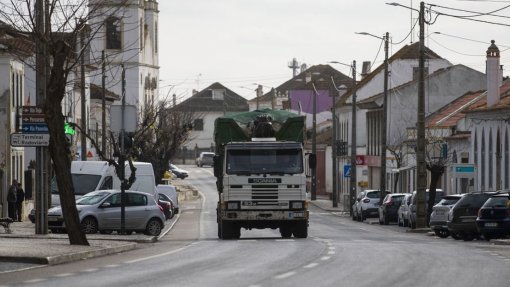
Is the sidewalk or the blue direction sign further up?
the blue direction sign

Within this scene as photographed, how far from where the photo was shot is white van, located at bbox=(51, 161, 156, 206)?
5609cm

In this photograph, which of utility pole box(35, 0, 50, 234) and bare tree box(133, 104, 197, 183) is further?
bare tree box(133, 104, 197, 183)

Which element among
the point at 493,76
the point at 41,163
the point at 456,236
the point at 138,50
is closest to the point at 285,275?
the point at 41,163

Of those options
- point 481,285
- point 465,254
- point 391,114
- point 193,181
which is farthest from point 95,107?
point 481,285

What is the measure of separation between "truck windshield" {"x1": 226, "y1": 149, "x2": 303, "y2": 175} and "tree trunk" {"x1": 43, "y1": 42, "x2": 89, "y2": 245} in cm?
725

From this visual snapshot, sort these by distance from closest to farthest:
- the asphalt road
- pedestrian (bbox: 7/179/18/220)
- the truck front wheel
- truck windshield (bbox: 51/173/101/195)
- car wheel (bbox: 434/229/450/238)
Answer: the asphalt road < the truck front wheel < car wheel (bbox: 434/229/450/238) < truck windshield (bbox: 51/173/101/195) < pedestrian (bbox: 7/179/18/220)

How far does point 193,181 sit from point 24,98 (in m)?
87.0

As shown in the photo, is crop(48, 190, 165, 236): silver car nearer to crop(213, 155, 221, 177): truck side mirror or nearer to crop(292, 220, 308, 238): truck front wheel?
crop(213, 155, 221, 177): truck side mirror

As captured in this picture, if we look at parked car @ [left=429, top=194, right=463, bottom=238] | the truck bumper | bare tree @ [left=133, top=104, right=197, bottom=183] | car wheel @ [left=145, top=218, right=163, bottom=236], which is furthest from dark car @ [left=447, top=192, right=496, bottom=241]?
bare tree @ [left=133, top=104, right=197, bottom=183]

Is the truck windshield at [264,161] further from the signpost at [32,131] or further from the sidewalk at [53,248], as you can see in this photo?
the signpost at [32,131]

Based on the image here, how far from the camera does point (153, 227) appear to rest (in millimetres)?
47219

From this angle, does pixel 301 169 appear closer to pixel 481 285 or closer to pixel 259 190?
pixel 259 190

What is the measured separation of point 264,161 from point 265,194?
881mm

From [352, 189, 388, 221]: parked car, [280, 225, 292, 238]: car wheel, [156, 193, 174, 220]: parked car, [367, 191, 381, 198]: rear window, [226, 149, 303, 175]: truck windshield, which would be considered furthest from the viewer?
[367, 191, 381, 198]: rear window
